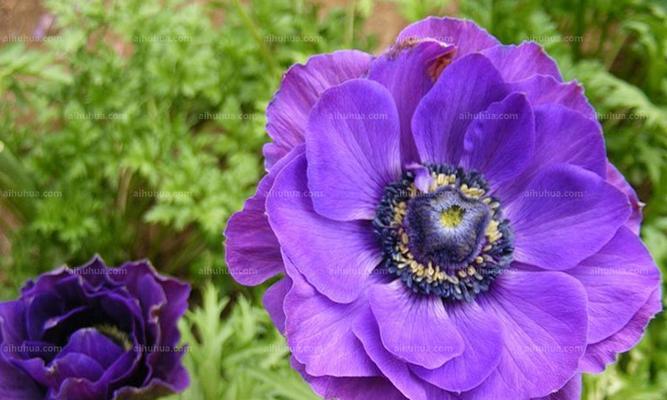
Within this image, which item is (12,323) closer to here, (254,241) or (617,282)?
(254,241)

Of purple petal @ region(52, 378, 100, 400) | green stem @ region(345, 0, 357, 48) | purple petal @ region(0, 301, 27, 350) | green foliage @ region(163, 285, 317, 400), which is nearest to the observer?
purple petal @ region(52, 378, 100, 400)

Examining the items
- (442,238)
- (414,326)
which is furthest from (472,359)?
(442,238)

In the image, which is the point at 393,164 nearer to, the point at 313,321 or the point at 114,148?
the point at 313,321

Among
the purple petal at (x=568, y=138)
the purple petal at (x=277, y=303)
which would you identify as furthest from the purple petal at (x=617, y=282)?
the purple petal at (x=277, y=303)

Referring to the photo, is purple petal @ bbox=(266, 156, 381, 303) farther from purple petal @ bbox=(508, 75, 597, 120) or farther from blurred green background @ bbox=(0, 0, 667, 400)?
blurred green background @ bbox=(0, 0, 667, 400)

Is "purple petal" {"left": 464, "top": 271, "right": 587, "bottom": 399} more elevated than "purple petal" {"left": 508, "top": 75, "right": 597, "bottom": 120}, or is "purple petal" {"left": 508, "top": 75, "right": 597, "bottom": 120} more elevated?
"purple petal" {"left": 508, "top": 75, "right": 597, "bottom": 120}

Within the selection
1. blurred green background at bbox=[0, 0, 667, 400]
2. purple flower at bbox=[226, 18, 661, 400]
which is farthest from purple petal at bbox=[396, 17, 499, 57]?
blurred green background at bbox=[0, 0, 667, 400]

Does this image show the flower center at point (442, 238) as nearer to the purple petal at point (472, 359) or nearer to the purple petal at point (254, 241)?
the purple petal at point (472, 359)
